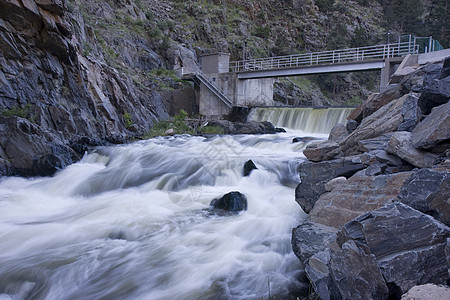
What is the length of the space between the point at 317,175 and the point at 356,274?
4.02m

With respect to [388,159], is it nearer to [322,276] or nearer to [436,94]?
[436,94]

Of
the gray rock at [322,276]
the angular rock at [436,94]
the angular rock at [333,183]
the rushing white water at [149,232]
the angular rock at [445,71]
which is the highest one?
the angular rock at [445,71]

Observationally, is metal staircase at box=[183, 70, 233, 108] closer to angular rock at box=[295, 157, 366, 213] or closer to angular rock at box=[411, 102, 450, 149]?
angular rock at box=[295, 157, 366, 213]

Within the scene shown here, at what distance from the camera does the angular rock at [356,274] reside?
3.64 m

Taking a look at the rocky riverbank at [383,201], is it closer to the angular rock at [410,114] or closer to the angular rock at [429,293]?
the angular rock at [410,114]

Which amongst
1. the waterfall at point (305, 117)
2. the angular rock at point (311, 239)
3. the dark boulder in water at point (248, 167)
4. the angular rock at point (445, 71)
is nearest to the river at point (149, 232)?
the dark boulder in water at point (248, 167)

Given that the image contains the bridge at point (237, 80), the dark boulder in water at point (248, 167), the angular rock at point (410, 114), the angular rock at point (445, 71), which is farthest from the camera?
the bridge at point (237, 80)

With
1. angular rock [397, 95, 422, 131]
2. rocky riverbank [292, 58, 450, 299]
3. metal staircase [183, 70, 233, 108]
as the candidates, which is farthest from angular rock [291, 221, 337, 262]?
metal staircase [183, 70, 233, 108]

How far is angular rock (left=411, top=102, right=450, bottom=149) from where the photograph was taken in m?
5.37

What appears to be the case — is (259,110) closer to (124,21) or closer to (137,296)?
(124,21)

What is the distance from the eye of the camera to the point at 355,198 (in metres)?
5.77

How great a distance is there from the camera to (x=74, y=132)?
1476cm

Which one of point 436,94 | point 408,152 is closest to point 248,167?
point 408,152

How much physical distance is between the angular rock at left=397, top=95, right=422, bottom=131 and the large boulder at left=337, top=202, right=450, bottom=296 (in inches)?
144
